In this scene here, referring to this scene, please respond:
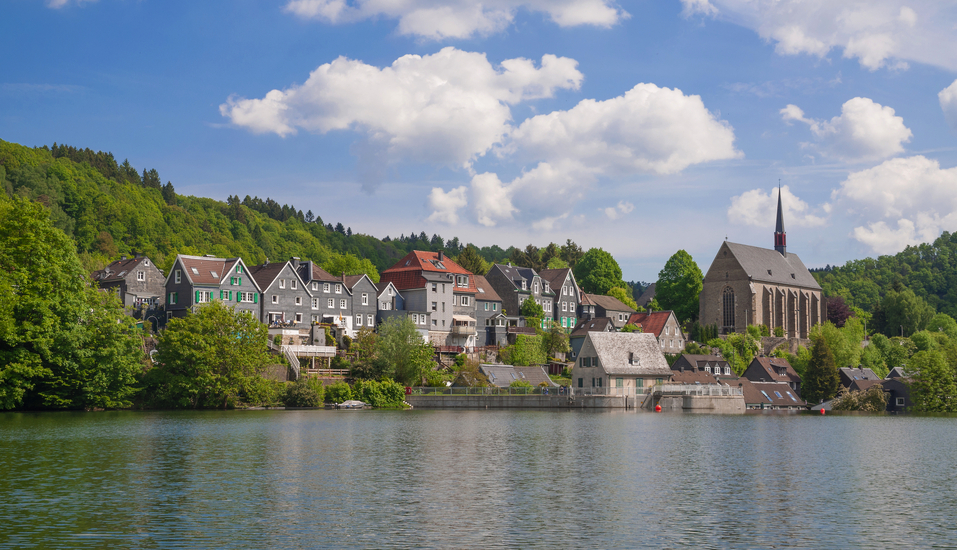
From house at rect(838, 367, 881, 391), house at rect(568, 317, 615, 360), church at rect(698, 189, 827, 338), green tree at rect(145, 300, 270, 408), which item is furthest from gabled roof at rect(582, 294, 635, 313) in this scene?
green tree at rect(145, 300, 270, 408)

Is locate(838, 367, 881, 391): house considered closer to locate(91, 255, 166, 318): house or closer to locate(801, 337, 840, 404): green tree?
locate(801, 337, 840, 404): green tree

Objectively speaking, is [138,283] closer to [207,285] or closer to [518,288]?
[207,285]

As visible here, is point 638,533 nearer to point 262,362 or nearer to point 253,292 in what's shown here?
point 262,362

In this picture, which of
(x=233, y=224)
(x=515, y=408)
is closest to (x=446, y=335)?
(x=515, y=408)

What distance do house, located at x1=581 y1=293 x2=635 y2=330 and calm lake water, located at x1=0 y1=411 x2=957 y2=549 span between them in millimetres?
79631

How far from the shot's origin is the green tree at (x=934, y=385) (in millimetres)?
93062

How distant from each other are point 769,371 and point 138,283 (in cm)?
7312

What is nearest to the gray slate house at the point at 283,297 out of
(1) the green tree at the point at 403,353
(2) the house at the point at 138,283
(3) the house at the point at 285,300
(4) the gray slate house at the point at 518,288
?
(3) the house at the point at 285,300

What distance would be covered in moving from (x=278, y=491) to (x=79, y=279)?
4278 cm

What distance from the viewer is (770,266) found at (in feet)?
490

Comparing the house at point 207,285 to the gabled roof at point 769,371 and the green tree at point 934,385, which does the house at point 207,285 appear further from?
the green tree at point 934,385

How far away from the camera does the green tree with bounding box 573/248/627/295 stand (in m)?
146

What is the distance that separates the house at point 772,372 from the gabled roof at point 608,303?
982 inches

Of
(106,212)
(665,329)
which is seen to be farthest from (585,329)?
(106,212)
